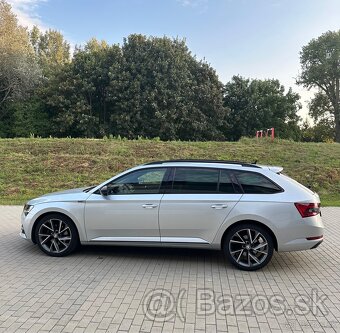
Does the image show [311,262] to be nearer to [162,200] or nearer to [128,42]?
[162,200]

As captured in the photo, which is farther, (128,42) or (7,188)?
(128,42)

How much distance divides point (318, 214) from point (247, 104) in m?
34.1

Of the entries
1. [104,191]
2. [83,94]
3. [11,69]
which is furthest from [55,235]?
[11,69]

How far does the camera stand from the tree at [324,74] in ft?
143

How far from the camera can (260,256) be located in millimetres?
5473

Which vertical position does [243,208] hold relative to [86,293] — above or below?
above

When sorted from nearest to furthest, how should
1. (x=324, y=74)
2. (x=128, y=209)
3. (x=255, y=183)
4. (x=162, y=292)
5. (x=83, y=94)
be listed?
(x=162, y=292) → (x=255, y=183) → (x=128, y=209) → (x=83, y=94) → (x=324, y=74)

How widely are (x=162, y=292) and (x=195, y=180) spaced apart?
1.84m

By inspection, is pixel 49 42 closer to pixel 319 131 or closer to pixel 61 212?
pixel 319 131

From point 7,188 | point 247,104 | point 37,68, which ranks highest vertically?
point 37,68

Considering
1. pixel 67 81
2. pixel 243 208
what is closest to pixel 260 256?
pixel 243 208

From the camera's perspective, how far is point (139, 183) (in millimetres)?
5961

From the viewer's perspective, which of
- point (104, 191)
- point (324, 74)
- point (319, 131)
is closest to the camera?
point (104, 191)

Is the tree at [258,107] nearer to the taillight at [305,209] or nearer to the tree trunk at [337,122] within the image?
the tree trunk at [337,122]
